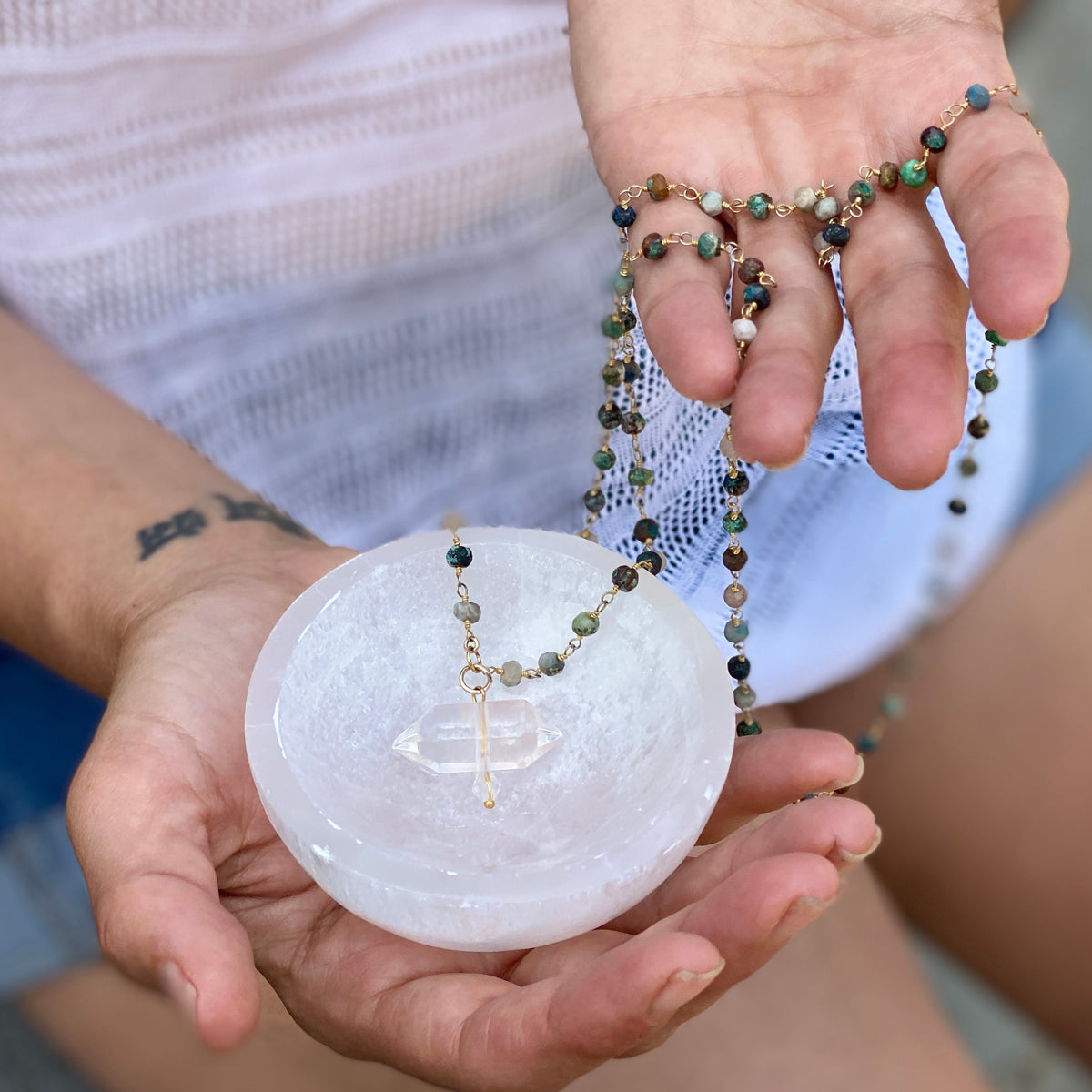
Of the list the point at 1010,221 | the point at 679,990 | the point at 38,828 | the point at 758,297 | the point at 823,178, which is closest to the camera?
the point at 679,990

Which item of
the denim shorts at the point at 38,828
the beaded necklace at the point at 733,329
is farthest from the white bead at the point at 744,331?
the denim shorts at the point at 38,828

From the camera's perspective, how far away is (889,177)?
877mm

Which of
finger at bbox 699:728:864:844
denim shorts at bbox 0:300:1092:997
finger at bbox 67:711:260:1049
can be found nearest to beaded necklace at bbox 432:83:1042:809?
finger at bbox 699:728:864:844

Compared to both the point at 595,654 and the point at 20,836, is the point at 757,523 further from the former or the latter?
the point at 20,836

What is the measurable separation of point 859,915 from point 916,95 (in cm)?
79

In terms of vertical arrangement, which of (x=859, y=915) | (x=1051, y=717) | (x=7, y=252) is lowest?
(x=859, y=915)

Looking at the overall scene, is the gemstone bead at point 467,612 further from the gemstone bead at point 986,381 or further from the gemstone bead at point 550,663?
the gemstone bead at point 986,381

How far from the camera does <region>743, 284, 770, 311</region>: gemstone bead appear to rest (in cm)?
82

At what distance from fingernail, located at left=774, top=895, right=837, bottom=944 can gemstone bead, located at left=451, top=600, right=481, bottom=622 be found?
35 centimetres

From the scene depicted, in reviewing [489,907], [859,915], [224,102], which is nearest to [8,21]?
[224,102]

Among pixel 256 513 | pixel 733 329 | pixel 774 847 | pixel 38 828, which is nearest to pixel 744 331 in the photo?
pixel 733 329

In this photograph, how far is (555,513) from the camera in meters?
1.34

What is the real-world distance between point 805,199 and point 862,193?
0.05 meters

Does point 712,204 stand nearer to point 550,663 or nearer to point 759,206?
point 759,206
